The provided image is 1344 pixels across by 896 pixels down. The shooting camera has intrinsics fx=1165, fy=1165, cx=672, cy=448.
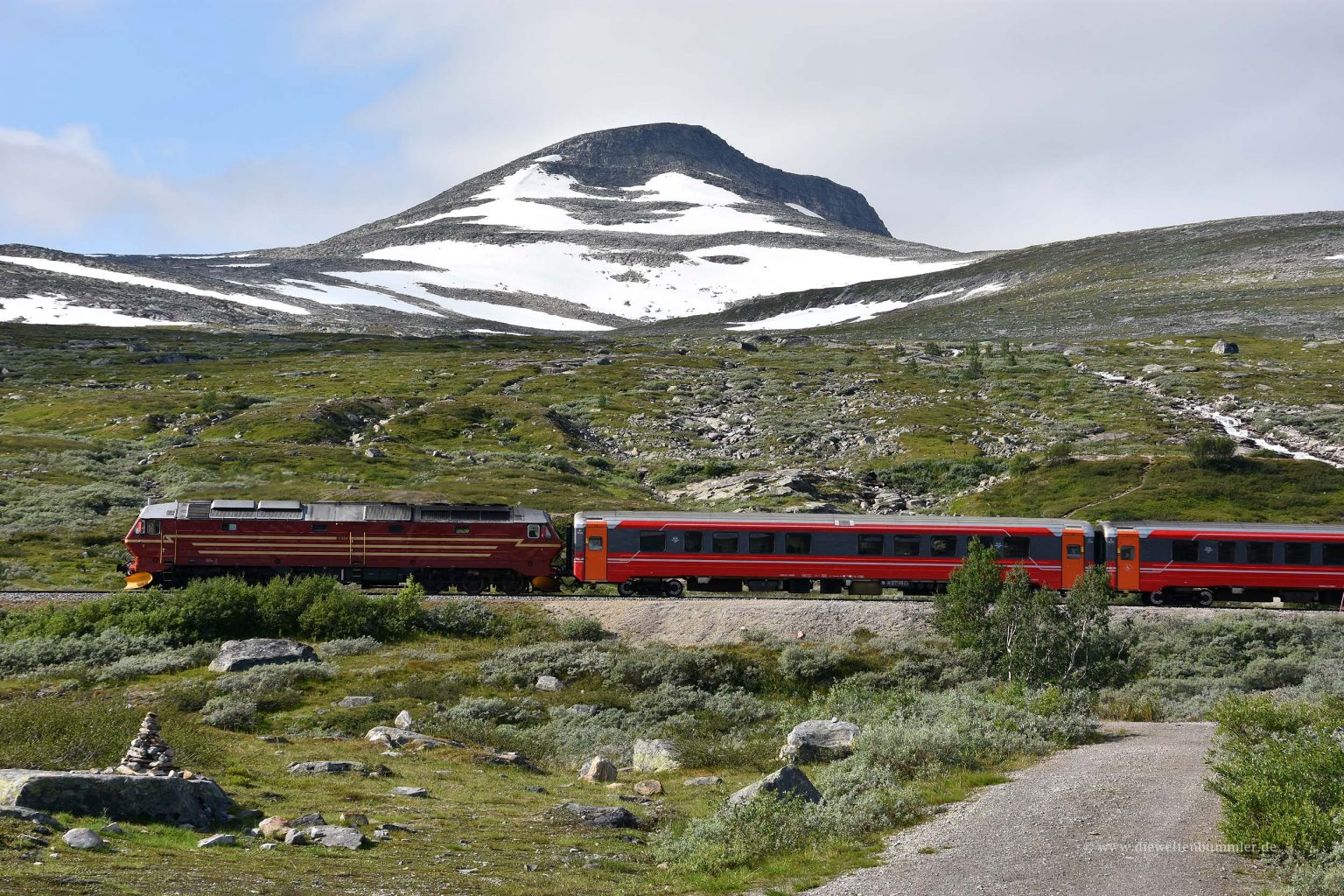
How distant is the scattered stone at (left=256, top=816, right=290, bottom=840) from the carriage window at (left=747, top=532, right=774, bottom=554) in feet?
95.1

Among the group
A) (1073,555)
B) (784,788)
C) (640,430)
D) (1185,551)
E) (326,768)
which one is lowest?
(326,768)

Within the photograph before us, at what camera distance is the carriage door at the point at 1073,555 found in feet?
147

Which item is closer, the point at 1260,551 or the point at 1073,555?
the point at 1260,551

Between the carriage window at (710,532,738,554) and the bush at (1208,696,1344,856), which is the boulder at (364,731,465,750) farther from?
the carriage window at (710,532,738,554)

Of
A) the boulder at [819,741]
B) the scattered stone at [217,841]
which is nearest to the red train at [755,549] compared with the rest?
the boulder at [819,741]

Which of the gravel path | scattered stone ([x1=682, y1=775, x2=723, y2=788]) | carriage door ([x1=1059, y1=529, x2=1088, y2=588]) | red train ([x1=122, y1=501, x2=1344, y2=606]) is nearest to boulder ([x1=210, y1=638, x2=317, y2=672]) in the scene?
red train ([x1=122, y1=501, x2=1344, y2=606])

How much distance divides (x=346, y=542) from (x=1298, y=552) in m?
36.6

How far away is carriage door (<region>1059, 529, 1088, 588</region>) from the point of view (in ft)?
147

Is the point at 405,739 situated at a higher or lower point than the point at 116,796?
lower

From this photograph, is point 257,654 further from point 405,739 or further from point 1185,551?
point 1185,551

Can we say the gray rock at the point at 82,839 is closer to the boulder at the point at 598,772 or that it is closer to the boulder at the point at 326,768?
the boulder at the point at 326,768

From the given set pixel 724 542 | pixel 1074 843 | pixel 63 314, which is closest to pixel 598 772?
pixel 1074 843

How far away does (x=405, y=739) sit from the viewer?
2667 cm

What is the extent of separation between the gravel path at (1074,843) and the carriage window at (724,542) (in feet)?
78.8
